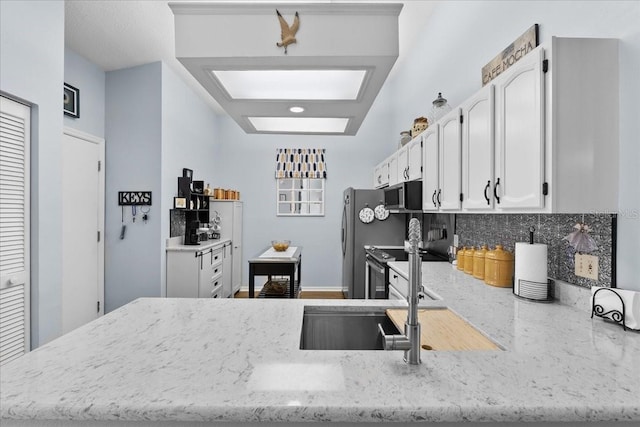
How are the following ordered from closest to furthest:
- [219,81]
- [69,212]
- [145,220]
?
[219,81], [69,212], [145,220]

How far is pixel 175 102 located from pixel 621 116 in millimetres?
4268

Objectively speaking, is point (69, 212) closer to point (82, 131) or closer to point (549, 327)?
point (82, 131)

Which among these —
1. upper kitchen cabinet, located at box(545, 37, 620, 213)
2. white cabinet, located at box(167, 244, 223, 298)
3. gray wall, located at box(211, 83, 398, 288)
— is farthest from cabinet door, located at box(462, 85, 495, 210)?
gray wall, located at box(211, 83, 398, 288)

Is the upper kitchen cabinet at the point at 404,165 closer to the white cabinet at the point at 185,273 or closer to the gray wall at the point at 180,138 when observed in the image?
the white cabinet at the point at 185,273

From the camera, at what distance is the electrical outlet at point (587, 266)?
1431mm

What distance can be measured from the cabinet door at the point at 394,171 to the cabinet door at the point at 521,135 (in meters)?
1.97

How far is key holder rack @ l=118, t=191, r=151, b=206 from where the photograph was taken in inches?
146

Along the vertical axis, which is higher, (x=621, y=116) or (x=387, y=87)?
(x=387, y=87)

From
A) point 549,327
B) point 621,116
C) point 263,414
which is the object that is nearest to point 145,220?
point 263,414

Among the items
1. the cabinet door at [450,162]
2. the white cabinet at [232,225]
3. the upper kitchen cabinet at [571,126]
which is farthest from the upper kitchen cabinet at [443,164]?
the white cabinet at [232,225]

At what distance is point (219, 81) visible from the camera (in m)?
1.46

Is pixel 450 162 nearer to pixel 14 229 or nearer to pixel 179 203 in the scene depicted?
pixel 14 229

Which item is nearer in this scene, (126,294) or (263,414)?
(263,414)

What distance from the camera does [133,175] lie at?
3740 millimetres
